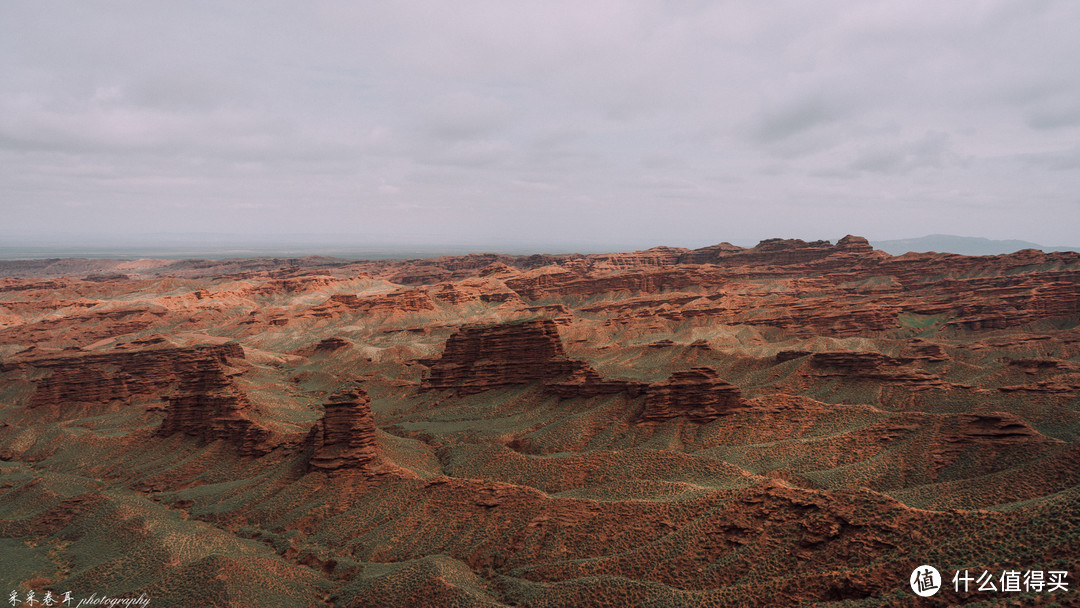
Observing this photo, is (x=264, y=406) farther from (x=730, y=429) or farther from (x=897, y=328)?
(x=897, y=328)

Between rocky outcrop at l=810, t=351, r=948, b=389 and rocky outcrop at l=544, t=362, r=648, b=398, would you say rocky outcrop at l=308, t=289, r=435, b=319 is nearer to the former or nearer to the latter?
rocky outcrop at l=544, t=362, r=648, b=398

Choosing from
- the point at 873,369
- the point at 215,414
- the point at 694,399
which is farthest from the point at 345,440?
the point at 873,369

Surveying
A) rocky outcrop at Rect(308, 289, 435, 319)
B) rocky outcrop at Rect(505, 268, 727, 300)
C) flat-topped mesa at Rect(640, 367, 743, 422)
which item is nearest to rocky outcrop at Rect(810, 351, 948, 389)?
flat-topped mesa at Rect(640, 367, 743, 422)

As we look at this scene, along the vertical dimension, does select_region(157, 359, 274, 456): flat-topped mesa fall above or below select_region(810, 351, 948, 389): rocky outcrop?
below

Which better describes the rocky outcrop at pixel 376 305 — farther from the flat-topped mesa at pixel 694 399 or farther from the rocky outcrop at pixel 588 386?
the flat-topped mesa at pixel 694 399

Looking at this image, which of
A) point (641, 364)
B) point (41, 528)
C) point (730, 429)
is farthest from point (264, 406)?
point (641, 364)

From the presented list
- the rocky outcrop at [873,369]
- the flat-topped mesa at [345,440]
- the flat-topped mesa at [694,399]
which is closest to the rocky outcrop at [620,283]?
the rocky outcrop at [873,369]
